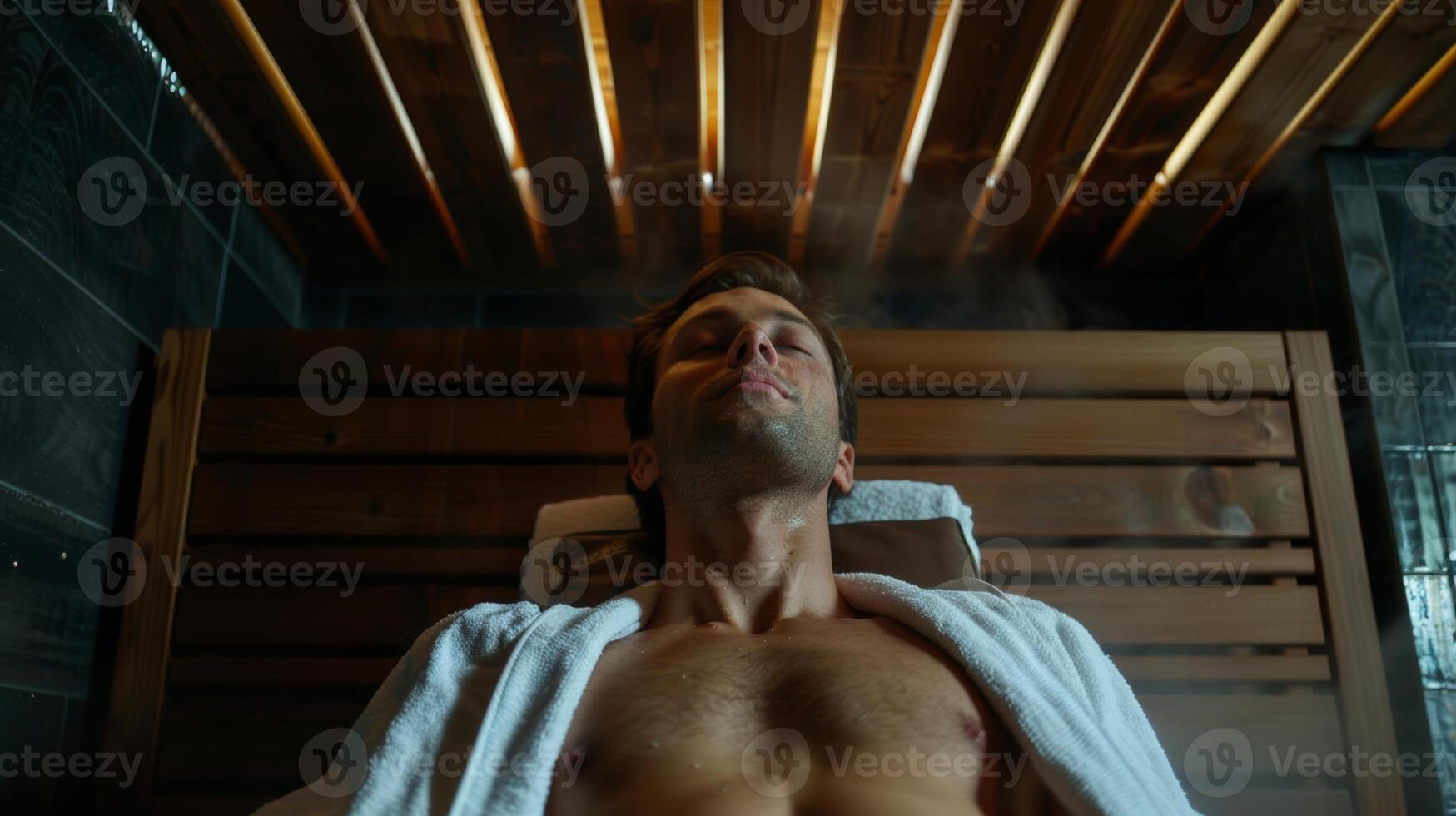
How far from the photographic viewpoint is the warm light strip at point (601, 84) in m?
2.20

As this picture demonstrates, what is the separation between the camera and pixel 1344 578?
2.32 metres

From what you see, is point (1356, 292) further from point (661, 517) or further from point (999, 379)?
point (661, 517)

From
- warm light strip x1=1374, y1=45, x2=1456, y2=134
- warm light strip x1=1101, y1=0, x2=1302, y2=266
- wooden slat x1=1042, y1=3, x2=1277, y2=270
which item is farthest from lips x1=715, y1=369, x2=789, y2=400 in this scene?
warm light strip x1=1374, y1=45, x2=1456, y2=134

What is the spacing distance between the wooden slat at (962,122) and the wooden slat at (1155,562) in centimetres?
95

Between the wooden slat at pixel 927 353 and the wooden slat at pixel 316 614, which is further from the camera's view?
the wooden slat at pixel 927 353

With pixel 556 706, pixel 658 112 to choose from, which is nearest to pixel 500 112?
pixel 658 112

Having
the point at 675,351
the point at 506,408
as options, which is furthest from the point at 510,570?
the point at 675,351

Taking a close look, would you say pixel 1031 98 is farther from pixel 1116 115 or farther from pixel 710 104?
pixel 710 104

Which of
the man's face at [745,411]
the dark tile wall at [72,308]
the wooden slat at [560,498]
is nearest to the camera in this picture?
the man's face at [745,411]

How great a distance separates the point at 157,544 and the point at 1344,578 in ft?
8.30

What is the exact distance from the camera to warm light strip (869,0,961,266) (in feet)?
7.25

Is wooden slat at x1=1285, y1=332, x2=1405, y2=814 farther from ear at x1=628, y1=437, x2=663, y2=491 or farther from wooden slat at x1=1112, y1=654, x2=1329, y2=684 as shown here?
ear at x1=628, y1=437, x2=663, y2=491

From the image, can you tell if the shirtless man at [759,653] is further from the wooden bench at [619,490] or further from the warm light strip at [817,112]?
the warm light strip at [817,112]

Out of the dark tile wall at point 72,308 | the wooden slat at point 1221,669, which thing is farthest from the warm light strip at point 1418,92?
the dark tile wall at point 72,308
